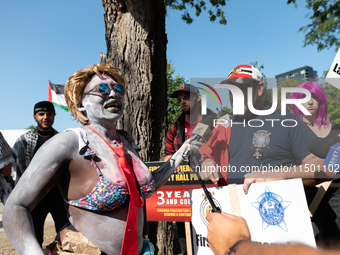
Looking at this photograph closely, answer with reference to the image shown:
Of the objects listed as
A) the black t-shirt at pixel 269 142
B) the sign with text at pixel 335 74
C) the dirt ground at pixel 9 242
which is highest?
the sign with text at pixel 335 74

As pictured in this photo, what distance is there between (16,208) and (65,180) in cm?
33

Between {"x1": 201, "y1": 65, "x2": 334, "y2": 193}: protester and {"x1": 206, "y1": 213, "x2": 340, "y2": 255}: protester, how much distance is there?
3.64ft

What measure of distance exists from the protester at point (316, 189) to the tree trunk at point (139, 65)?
2046 mm

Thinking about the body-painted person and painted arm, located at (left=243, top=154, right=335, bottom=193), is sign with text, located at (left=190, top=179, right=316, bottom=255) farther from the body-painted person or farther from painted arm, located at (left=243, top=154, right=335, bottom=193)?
the body-painted person

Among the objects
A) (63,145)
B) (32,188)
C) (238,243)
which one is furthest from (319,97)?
(32,188)

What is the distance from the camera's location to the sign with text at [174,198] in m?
3.55

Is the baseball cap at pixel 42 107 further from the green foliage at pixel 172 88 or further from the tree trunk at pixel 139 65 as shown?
the green foliage at pixel 172 88

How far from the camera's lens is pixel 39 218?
3.47 m

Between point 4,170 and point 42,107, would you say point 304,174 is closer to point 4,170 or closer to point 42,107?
point 4,170

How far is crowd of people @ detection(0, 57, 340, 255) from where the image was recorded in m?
1.54

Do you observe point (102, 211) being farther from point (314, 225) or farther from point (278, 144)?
point (314, 225)

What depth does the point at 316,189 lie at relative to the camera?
273 centimetres

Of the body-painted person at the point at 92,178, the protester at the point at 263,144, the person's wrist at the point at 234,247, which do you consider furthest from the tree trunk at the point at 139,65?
the person's wrist at the point at 234,247

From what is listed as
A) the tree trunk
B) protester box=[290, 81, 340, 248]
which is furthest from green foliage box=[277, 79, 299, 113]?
the tree trunk
